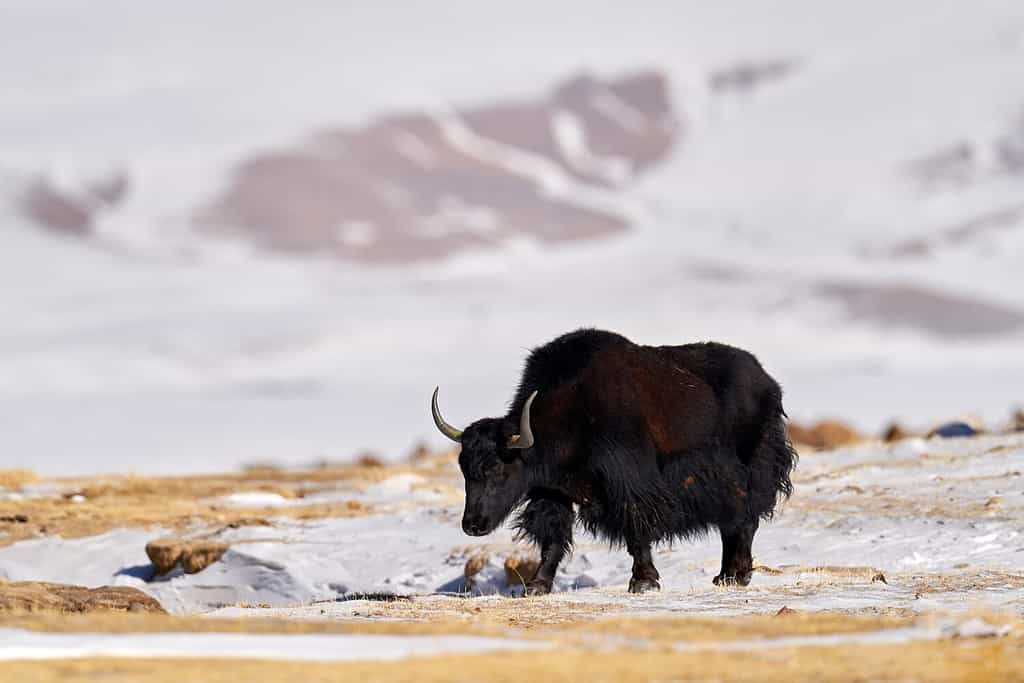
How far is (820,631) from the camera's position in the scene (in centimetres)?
872

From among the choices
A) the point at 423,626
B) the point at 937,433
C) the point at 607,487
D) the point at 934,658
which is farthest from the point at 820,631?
the point at 937,433

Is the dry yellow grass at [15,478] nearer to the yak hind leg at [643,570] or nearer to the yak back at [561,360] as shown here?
the yak back at [561,360]

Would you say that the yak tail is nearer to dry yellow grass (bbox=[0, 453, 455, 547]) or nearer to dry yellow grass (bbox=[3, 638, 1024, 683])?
dry yellow grass (bbox=[3, 638, 1024, 683])

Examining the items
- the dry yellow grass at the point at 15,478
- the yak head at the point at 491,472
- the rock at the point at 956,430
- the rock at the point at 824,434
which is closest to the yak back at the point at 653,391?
the yak head at the point at 491,472

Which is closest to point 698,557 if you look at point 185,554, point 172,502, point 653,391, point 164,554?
point 653,391

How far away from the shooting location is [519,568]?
17281mm

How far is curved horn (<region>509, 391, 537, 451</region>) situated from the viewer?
13266mm

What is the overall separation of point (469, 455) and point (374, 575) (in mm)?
5845

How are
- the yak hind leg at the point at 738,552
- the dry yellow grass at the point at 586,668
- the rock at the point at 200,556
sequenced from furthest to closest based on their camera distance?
the rock at the point at 200,556 → the yak hind leg at the point at 738,552 → the dry yellow grass at the point at 586,668

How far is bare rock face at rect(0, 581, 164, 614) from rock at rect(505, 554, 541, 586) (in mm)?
4251

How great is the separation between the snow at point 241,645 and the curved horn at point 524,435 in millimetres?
4913

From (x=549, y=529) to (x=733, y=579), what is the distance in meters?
1.78

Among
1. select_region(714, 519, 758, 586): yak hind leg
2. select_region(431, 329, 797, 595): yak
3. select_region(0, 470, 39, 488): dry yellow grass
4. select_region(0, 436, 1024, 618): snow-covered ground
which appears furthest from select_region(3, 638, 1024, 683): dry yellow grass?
select_region(0, 470, 39, 488): dry yellow grass

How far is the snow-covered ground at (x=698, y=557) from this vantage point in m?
12.6
